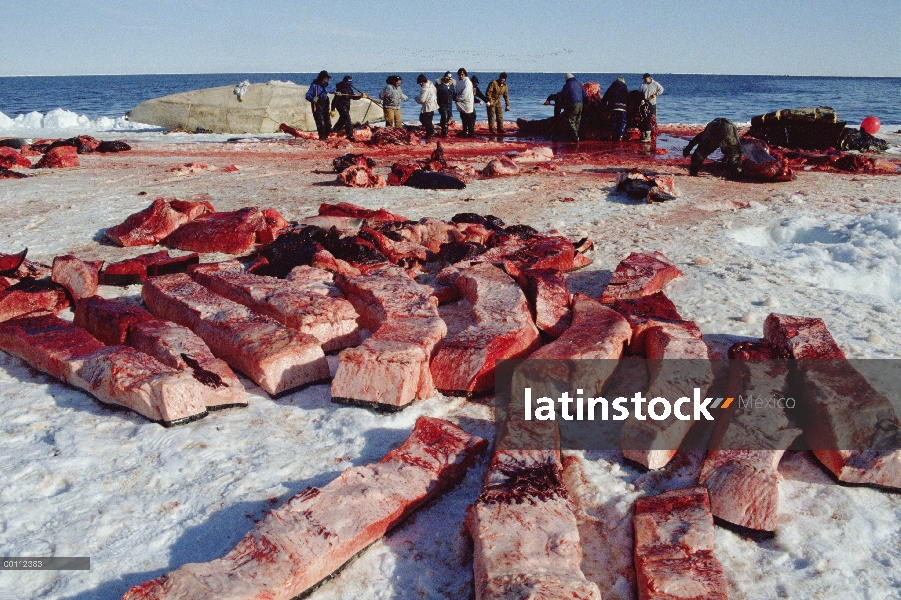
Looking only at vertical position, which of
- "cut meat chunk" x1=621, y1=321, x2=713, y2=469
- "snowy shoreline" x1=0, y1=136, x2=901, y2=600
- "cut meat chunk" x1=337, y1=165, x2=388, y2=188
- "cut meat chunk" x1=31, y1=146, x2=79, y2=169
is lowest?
"snowy shoreline" x1=0, y1=136, x2=901, y2=600

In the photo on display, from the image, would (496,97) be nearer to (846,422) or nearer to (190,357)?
(190,357)

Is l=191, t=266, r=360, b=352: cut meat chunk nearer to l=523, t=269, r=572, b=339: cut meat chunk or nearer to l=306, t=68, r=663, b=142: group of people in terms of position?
l=523, t=269, r=572, b=339: cut meat chunk

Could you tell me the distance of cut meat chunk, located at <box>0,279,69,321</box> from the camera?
13.4ft

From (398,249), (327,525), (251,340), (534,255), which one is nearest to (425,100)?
(398,249)

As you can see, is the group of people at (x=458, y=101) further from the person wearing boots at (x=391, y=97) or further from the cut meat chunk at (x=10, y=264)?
the cut meat chunk at (x=10, y=264)

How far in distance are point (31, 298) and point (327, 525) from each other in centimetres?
325

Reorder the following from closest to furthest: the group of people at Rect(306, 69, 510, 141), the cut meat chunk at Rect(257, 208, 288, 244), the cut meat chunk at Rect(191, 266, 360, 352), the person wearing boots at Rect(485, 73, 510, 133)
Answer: the cut meat chunk at Rect(191, 266, 360, 352) < the cut meat chunk at Rect(257, 208, 288, 244) < the group of people at Rect(306, 69, 510, 141) < the person wearing boots at Rect(485, 73, 510, 133)

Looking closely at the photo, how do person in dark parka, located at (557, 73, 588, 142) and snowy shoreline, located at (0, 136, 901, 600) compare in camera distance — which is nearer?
snowy shoreline, located at (0, 136, 901, 600)

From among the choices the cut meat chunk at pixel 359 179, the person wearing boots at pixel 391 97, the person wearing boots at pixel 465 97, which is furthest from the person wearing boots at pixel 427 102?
the cut meat chunk at pixel 359 179

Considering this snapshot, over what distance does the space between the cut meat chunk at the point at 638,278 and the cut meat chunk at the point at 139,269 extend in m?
3.23

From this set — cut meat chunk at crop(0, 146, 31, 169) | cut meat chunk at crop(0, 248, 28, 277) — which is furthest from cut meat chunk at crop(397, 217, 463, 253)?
cut meat chunk at crop(0, 146, 31, 169)

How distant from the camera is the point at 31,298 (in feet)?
13.8

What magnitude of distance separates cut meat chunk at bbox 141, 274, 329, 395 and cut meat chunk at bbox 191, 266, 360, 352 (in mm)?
164

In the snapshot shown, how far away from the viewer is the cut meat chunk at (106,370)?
9.56ft
